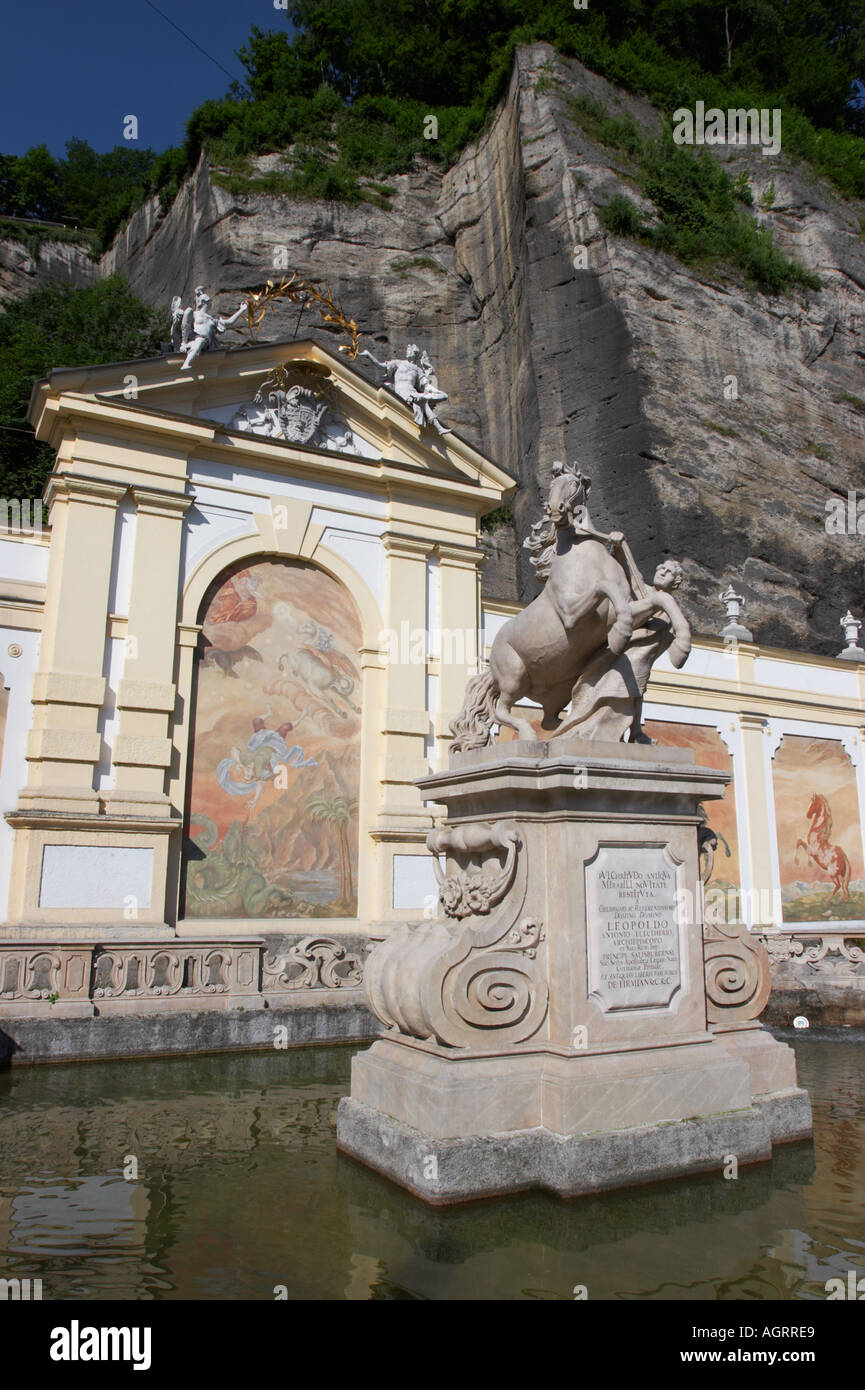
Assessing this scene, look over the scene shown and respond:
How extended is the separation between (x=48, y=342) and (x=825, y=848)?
29.3 m

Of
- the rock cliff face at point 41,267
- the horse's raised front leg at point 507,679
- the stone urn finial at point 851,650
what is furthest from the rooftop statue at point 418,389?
the rock cliff face at point 41,267

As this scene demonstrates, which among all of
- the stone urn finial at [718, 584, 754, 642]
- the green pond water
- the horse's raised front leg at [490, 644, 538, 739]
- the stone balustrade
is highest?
the stone urn finial at [718, 584, 754, 642]

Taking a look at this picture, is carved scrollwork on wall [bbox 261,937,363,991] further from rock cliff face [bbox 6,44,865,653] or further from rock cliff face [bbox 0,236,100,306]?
rock cliff face [bbox 0,236,100,306]

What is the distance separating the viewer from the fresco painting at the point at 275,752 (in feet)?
41.2

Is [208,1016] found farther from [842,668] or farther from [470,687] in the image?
[842,668]

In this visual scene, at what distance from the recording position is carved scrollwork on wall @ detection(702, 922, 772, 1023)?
531 cm

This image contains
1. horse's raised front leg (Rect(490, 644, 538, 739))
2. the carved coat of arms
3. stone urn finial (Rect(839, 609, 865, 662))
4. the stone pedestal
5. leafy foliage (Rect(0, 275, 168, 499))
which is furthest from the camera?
leafy foliage (Rect(0, 275, 168, 499))

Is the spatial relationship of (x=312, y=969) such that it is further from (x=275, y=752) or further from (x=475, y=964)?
(x=475, y=964)

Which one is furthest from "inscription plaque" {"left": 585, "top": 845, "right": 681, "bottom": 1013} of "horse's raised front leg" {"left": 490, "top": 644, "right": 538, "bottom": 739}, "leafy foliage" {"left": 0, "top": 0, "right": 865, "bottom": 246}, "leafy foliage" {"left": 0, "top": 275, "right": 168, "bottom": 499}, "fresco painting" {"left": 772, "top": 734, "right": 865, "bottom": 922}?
"leafy foliage" {"left": 0, "top": 0, "right": 865, "bottom": 246}

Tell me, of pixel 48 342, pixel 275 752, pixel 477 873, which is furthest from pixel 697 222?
pixel 477 873

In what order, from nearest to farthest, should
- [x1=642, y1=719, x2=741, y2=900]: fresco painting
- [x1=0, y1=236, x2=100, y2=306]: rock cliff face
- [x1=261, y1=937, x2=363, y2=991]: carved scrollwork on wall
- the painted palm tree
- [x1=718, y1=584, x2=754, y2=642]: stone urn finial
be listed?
1. [x1=261, y1=937, x2=363, y2=991]: carved scrollwork on wall
2. the painted palm tree
3. [x1=642, y1=719, x2=741, y2=900]: fresco painting
4. [x1=718, y1=584, x2=754, y2=642]: stone urn finial
5. [x1=0, y1=236, x2=100, y2=306]: rock cliff face

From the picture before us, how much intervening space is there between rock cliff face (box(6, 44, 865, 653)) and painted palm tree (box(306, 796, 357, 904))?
41.0 ft

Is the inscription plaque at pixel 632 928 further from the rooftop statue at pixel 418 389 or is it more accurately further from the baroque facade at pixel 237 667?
the rooftop statue at pixel 418 389

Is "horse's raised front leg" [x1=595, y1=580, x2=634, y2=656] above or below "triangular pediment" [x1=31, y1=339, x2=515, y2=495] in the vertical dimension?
below
